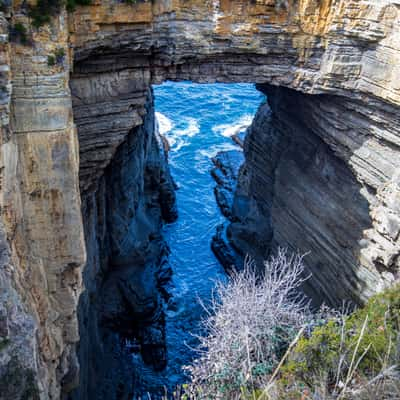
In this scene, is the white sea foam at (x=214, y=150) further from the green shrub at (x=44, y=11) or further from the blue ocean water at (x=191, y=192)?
the green shrub at (x=44, y=11)

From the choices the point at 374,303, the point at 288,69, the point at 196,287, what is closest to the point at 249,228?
the point at 196,287

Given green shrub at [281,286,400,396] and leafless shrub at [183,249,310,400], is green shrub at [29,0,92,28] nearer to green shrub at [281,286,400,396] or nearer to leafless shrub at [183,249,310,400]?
leafless shrub at [183,249,310,400]

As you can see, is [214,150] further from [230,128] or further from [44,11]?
[44,11]

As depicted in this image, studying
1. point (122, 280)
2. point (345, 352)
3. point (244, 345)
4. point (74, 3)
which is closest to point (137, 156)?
point (122, 280)

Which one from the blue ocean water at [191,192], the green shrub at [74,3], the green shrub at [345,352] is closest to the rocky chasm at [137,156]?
the green shrub at [74,3]

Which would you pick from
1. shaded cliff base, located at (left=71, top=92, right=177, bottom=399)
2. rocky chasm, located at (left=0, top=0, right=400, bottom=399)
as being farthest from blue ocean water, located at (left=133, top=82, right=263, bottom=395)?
rocky chasm, located at (left=0, top=0, right=400, bottom=399)

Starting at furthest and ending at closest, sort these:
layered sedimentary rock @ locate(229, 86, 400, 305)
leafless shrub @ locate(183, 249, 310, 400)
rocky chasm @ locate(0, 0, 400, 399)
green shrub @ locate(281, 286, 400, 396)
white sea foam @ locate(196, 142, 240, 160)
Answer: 1. white sea foam @ locate(196, 142, 240, 160)
2. layered sedimentary rock @ locate(229, 86, 400, 305)
3. leafless shrub @ locate(183, 249, 310, 400)
4. rocky chasm @ locate(0, 0, 400, 399)
5. green shrub @ locate(281, 286, 400, 396)

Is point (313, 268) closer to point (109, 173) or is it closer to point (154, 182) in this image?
point (109, 173)
